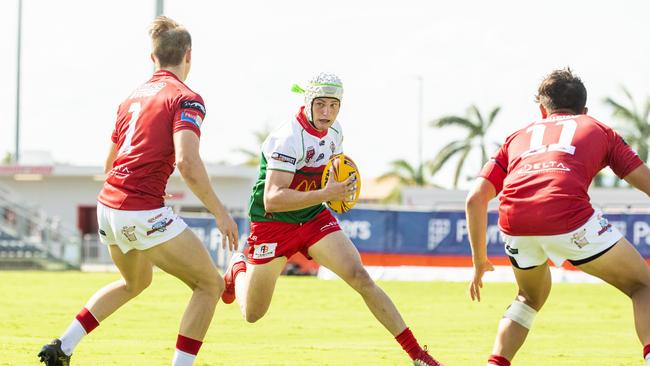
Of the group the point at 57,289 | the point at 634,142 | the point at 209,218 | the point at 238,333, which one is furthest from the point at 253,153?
the point at 238,333

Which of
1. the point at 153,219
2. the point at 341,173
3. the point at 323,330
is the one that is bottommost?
the point at 323,330

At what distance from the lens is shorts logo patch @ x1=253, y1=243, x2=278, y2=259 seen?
393 inches

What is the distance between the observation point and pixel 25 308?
19062 millimetres

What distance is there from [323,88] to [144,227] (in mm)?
2076

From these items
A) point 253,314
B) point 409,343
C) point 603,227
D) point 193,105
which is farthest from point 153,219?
point 603,227

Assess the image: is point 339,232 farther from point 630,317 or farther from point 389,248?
point 389,248

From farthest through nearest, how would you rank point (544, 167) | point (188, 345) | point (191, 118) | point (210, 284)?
point (210, 284)
point (188, 345)
point (191, 118)
point (544, 167)

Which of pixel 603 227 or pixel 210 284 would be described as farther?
pixel 210 284

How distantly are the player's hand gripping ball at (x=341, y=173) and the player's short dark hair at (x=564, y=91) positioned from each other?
2041 millimetres

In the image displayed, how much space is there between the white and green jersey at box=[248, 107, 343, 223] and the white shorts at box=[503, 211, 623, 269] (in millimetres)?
2271

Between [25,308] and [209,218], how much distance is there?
18156 mm

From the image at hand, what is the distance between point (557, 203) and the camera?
7645 millimetres

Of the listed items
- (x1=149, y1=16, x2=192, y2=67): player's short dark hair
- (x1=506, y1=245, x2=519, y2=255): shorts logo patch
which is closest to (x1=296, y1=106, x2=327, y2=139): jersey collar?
(x1=149, y1=16, x2=192, y2=67): player's short dark hair

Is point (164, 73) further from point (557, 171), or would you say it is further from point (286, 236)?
point (557, 171)
